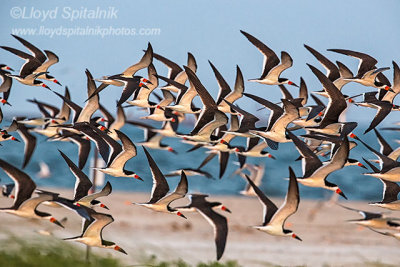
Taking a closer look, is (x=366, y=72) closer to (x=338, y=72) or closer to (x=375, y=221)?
(x=338, y=72)

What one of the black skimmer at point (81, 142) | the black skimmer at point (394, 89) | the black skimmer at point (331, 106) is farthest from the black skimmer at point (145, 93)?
the black skimmer at point (394, 89)

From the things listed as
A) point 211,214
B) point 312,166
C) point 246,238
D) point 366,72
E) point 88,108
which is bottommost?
point 246,238

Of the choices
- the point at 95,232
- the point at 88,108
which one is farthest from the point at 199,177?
the point at 95,232

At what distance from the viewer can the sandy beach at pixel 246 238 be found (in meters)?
12.8

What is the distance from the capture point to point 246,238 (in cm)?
1445

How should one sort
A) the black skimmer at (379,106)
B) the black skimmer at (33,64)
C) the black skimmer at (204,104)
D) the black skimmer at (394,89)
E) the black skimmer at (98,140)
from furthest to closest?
1. the black skimmer at (33,64)
2. the black skimmer at (394,89)
3. the black skimmer at (379,106)
4. the black skimmer at (98,140)
5. the black skimmer at (204,104)

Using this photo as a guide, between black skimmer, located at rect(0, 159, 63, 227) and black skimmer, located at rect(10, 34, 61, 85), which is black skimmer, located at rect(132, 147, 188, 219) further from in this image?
black skimmer, located at rect(10, 34, 61, 85)

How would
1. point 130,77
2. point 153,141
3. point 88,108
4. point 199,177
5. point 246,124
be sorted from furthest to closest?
point 199,177
point 153,141
point 88,108
point 130,77
point 246,124

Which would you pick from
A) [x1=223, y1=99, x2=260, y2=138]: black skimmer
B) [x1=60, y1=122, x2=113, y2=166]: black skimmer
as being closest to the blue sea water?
[x1=223, y1=99, x2=260, y2=138]: black skimmer

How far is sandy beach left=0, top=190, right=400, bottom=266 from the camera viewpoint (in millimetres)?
12781

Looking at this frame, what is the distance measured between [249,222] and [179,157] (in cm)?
2314

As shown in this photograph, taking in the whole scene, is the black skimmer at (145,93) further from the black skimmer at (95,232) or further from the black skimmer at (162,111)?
the black skimmer at (95,232)

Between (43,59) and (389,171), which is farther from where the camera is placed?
(43,59)

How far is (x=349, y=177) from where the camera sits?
3497 cm
